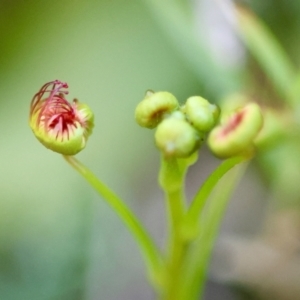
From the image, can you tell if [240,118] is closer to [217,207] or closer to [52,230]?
[217,207]

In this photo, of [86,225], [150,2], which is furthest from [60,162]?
[150,2]

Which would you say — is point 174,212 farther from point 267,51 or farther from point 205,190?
point 267,51

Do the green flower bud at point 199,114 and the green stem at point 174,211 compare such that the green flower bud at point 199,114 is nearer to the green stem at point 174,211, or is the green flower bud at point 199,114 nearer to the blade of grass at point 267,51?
the green stem at point 174,211

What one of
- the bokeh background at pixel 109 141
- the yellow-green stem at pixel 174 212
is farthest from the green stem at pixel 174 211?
the bokeh background at pixel 109 141

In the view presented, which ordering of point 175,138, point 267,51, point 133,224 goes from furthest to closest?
1. point 267,51
2. point 133,224
3. point 175,138

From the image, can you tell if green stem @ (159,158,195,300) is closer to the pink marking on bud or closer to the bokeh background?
the pink marking on bud

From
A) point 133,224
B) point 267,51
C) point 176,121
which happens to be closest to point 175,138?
point 176,121

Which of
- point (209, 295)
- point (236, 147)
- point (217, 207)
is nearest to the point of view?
point (236, 147)
